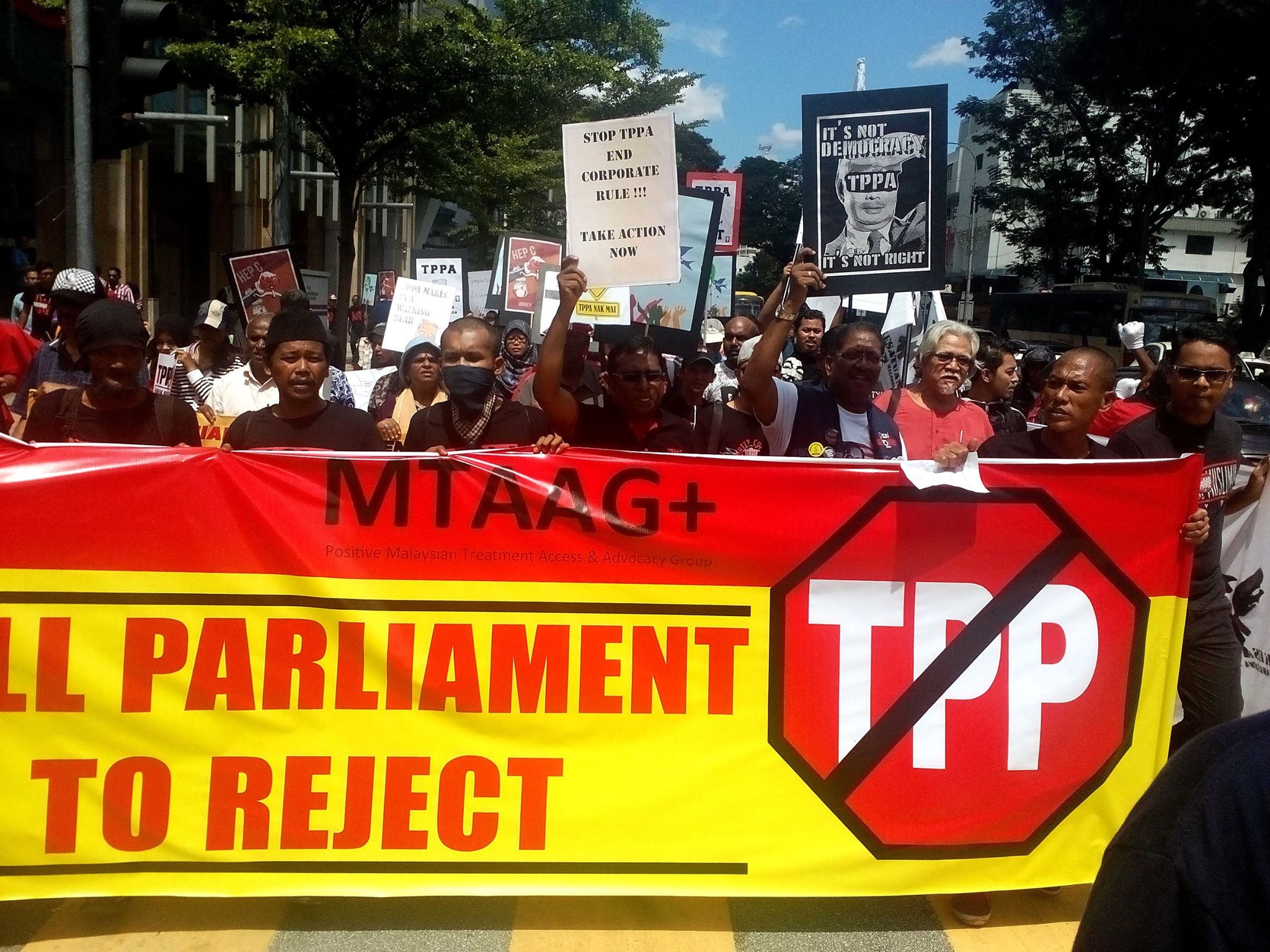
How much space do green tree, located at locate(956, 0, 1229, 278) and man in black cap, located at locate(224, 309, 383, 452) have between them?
33353 mm

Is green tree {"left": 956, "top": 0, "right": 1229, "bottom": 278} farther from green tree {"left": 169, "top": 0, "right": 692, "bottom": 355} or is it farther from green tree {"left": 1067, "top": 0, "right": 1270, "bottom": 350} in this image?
green tree {"left": 169, "top": 0, "right": 692, "bottom": 355}

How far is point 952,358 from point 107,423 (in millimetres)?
3167

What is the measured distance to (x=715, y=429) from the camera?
4.79 meters

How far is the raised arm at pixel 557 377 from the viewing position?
14.5 ft

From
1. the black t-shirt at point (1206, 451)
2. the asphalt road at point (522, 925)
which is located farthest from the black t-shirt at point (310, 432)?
the black t-shirt at point (1206, 451)

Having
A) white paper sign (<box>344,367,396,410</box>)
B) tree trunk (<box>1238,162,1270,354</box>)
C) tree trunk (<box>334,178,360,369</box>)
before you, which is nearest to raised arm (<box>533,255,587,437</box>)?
white paper sign (<box>344,367,396,410</box>)

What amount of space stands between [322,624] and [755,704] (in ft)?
4.31

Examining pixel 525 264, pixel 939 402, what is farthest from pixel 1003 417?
pixel 525 264

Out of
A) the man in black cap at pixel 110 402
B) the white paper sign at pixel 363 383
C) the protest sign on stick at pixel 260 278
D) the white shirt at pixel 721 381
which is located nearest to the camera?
the man in black cap at pixel 110 402

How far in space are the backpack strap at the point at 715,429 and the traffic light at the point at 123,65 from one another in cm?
413

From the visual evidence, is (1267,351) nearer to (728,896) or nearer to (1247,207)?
(1247,207)

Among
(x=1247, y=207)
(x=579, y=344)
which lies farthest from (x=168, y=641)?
(x=1247, y=207)

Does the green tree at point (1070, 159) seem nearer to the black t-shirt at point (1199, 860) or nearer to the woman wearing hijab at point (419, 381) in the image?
the woman wearing hijab at point (419, 381)

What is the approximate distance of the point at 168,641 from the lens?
367 centimetres
